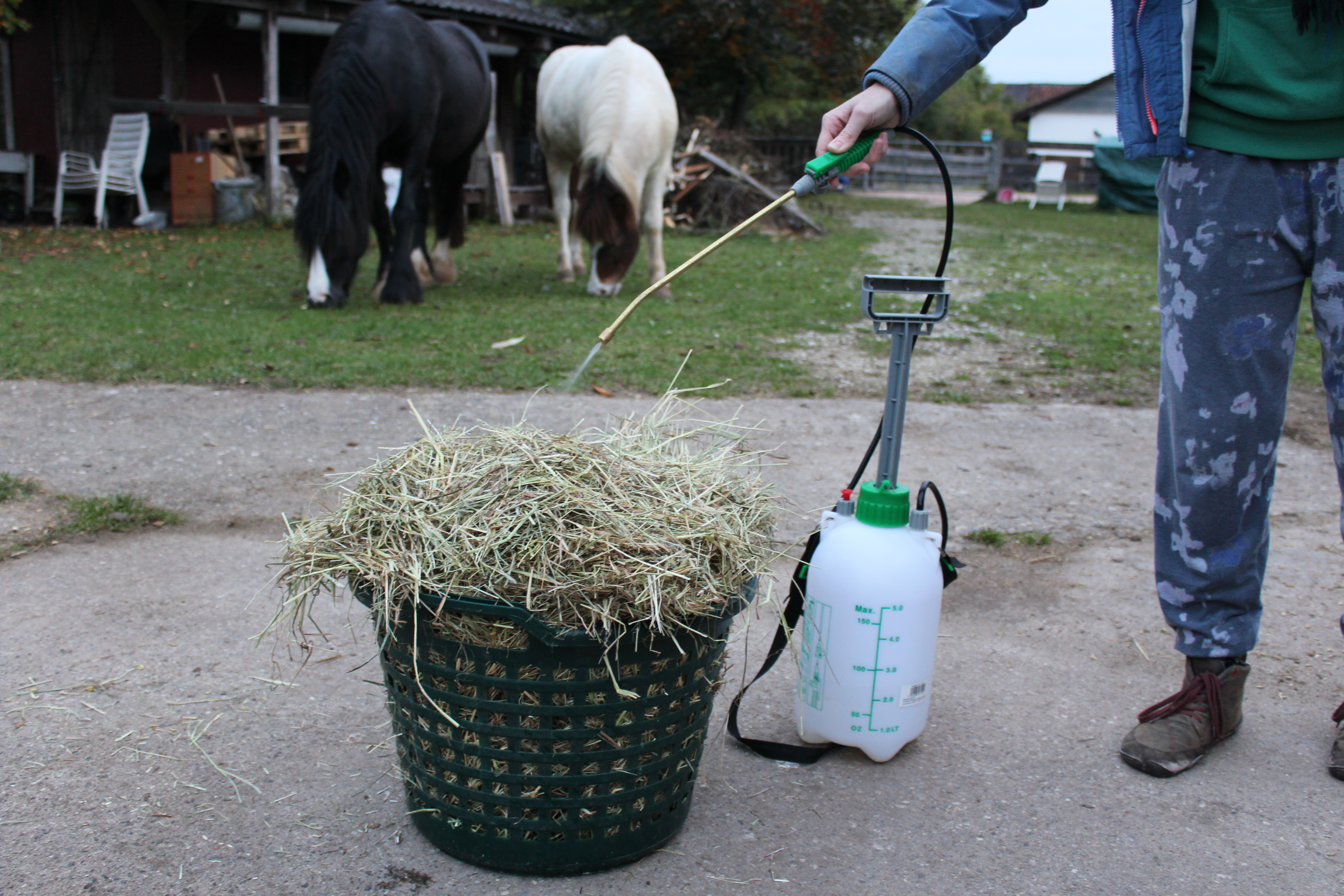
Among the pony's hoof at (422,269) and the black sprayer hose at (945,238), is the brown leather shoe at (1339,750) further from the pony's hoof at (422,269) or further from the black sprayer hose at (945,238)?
the pony's hoof at (422,269)

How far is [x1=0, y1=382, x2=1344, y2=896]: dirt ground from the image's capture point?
5.50ft

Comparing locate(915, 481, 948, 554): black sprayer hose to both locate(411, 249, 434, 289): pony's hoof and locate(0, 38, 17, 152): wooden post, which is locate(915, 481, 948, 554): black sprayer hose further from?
locate(0, 38, 17, 152): wooden post

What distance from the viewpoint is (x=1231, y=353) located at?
194 cm

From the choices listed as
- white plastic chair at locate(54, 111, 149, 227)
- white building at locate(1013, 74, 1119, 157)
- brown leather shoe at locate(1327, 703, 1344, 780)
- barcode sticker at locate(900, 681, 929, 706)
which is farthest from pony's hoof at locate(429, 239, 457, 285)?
white building at locate(1013, 74, 1119, 157)

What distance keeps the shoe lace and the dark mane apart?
17.3 ft

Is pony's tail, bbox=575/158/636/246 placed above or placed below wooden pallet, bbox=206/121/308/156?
below

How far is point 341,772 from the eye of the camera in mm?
1929

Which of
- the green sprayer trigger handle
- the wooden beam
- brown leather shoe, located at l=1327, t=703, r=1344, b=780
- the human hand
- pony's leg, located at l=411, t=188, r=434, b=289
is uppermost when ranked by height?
the wooden beam

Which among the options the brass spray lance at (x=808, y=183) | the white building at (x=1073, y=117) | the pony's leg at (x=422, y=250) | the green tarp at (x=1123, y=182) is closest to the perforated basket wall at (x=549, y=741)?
the brass spray lance at (x=808, y=183)

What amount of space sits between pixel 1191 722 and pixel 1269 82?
123cm

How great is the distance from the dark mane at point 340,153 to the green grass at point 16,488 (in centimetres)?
300

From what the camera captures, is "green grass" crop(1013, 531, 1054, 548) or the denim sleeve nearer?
the denim sleeve

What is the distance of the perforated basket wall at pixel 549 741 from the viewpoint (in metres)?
1.51

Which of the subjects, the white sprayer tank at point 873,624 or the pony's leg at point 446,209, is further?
the pony's leg at point 446,209
